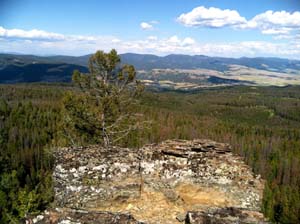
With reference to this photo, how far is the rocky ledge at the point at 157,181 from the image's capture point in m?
13.2

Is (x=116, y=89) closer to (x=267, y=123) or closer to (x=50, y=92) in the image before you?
(x=50, y=92)

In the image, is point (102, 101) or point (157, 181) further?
point (102, 101)

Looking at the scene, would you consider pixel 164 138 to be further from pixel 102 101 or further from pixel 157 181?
pixel 157 181

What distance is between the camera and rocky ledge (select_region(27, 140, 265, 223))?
13.2m

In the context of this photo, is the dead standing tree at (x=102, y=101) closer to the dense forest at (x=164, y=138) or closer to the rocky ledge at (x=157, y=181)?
the rocky ledge at (x=157, y=181)

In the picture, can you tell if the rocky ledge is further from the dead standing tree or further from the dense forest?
the dense forest

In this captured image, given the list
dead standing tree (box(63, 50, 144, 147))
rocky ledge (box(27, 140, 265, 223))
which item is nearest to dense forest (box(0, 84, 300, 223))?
dead standing tree (box(63, 50, 144, 147))

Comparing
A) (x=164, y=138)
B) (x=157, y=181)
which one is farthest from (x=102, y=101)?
(x=164, y=138)

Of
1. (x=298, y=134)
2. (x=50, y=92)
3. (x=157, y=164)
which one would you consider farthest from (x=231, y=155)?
(x=50, y=92)

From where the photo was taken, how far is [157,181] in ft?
47.8

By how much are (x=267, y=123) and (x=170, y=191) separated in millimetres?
180718

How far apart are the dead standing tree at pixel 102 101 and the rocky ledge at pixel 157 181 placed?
945 cm

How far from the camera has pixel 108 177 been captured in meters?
14.1

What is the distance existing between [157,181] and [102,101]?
11648mm
